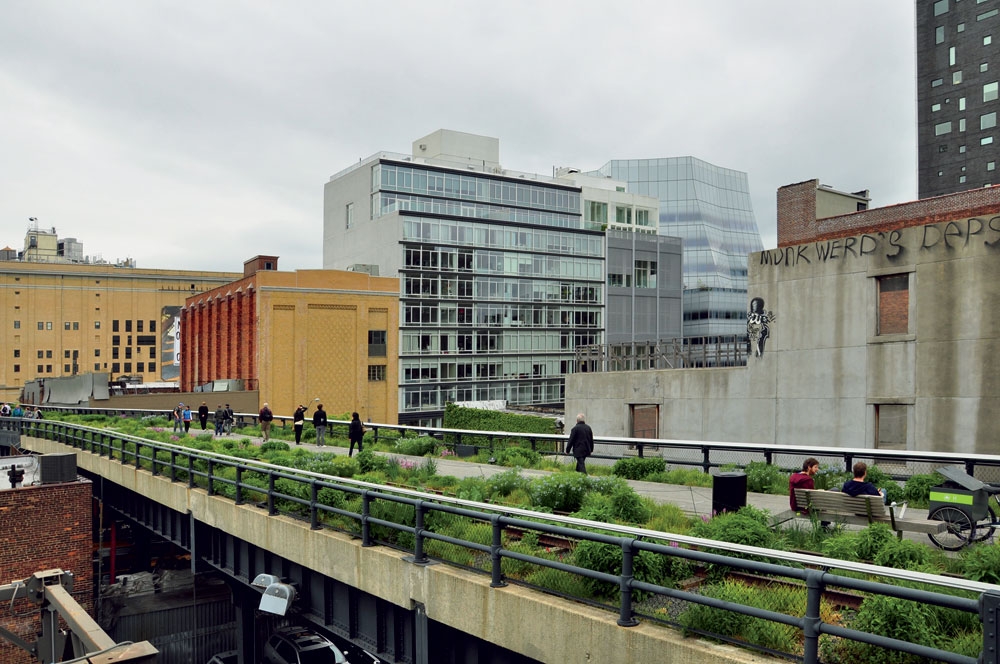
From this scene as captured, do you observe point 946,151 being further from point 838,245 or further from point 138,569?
point 138,569

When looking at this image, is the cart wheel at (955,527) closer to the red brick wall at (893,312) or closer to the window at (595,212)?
the red brick wall at (893,312)

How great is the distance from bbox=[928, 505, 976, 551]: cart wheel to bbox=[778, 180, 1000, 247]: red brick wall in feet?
58.7

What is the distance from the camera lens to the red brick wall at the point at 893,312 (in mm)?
26369

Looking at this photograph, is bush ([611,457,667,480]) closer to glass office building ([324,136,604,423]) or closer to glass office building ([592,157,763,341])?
glass office building ([324,136,604,423])

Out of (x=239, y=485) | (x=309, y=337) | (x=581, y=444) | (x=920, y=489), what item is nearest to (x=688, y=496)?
(x=581, y=444)

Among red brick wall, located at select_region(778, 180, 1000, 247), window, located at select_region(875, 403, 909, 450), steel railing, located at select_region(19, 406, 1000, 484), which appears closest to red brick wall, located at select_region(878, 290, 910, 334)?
red brick wall, located at select_region(778, 180, 1000, 247)

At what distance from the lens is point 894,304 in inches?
1050

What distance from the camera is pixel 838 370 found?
28250 millimetres

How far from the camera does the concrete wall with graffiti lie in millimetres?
24531

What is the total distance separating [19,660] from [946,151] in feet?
285

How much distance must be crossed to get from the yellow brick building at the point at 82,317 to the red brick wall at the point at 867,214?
349 ft

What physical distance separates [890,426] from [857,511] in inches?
746

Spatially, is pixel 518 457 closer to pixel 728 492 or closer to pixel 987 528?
pixel 728 492

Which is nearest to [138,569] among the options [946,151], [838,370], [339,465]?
[339,465]
